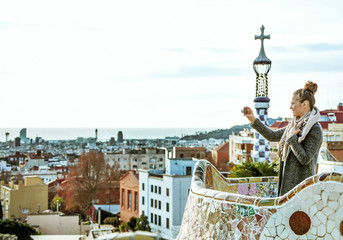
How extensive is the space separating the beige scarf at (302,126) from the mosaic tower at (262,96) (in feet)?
34.0

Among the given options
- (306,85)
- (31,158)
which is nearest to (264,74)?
(306,85)

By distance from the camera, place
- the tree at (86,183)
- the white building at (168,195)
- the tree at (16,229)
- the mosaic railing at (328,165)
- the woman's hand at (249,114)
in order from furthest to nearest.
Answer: the tree at (86,183), the white building at (168,195), the tree at (16,229), the mosaic railing at (328,165), the woman's hand at (249,114)

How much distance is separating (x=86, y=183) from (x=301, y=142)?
5981 centimetres

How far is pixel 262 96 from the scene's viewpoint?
583 inches

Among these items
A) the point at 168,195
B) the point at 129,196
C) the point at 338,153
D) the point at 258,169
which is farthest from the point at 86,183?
the point at 258,169

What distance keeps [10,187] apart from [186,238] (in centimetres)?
5529

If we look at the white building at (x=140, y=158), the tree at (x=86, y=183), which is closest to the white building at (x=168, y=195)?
the tree at (x=86, y=183)

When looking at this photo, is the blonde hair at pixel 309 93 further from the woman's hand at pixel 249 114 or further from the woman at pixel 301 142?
the woman's hand at pixel 249 114

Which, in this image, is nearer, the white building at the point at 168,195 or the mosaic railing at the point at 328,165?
the mosaic railing at the point at 328,165

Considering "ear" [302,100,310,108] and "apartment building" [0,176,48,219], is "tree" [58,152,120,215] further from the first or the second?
"ear" [302,100,310,108]

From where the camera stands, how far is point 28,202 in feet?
180

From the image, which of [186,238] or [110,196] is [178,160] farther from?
[186,238]

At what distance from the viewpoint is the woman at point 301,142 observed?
3999 millimetres

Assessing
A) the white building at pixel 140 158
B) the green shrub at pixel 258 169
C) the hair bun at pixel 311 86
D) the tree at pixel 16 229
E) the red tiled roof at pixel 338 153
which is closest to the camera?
the hair bun at pixel 311 86
